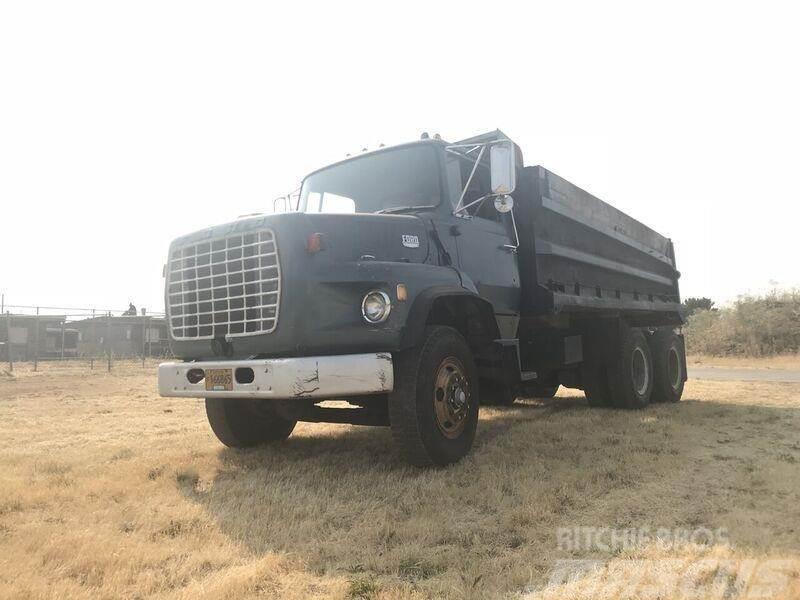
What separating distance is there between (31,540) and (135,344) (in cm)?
2237

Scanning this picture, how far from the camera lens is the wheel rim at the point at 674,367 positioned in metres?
8.81

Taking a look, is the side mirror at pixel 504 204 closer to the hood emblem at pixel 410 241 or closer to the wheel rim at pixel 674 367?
the hood emblem at pixel 410 241

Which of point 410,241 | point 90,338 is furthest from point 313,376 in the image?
point 90,338

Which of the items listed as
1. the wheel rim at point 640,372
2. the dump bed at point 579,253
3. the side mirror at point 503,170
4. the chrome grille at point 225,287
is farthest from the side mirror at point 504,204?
the wheel rim at point 640,372

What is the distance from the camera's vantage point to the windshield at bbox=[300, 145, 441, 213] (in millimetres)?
4930

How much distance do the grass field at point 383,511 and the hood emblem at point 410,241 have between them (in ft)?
5.54

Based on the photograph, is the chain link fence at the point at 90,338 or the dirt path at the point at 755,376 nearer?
the dirt path at the point at 755,376

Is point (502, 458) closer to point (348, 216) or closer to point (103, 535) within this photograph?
point (348, 216)

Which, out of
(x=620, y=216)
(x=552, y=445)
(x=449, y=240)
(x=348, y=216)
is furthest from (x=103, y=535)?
(x=620, y=216)

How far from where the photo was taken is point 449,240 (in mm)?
4816

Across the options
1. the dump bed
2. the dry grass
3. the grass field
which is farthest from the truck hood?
the dry grass

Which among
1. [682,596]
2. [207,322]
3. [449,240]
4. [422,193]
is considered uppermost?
[422,193]

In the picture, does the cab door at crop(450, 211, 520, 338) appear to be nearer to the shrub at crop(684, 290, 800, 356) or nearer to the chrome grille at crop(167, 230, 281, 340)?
the chrome grille at crop(167, 230, 281, 340)

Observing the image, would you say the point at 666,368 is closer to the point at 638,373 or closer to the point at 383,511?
the point at 638,373
